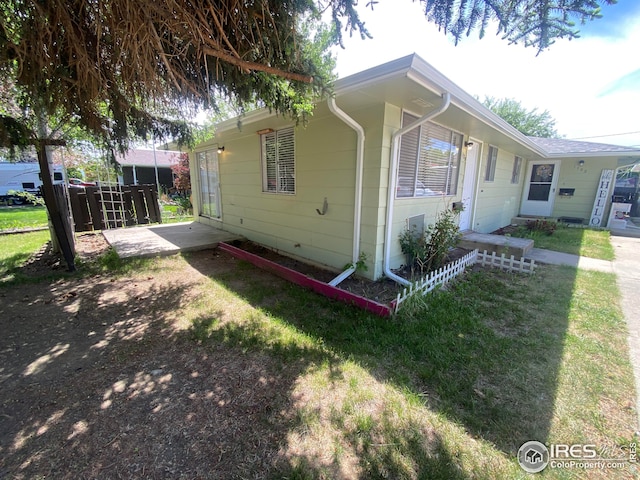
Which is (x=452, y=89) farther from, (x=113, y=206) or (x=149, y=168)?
(x=149, y=168)

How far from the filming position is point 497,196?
8.44m

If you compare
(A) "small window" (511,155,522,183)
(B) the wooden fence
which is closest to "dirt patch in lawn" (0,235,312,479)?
(B) the wooden fence

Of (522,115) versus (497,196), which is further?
(522,115)

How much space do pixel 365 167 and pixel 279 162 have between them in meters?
2.28

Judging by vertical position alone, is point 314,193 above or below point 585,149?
below

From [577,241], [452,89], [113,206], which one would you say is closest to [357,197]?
[452,89]

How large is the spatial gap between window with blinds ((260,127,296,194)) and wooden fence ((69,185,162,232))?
204 inches

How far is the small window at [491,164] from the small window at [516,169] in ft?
7.81

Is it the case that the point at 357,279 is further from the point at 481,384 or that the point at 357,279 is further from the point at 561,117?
the point at 561,117

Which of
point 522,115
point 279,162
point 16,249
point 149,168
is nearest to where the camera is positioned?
point 279,162

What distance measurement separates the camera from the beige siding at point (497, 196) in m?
7.17

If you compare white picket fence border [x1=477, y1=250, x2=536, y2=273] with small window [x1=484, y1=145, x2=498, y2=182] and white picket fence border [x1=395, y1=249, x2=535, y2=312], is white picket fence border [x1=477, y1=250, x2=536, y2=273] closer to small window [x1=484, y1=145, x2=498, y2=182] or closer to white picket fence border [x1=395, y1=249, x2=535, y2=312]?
white picket fence border [x1=395, y1=249, x2=535, y2=312]

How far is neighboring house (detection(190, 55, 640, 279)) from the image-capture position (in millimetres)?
3662

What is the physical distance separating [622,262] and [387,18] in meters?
6.84
